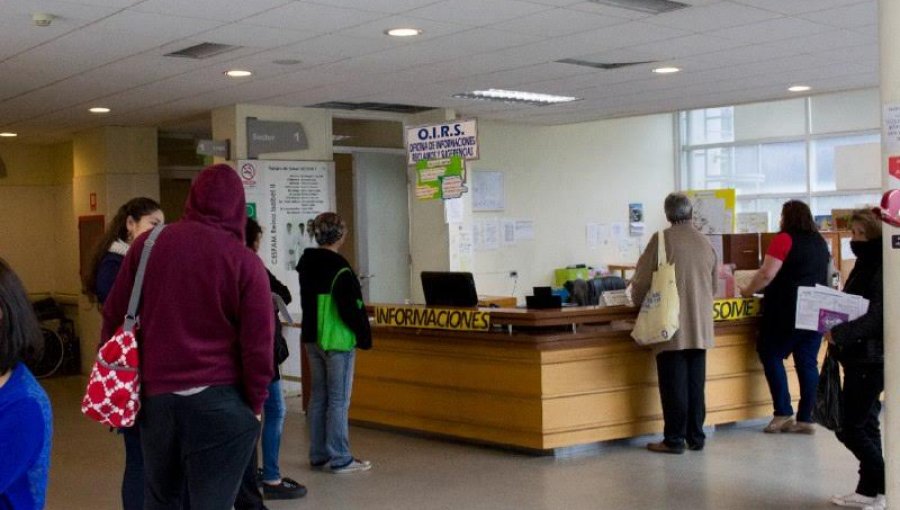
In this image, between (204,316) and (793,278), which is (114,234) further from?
(793,278)

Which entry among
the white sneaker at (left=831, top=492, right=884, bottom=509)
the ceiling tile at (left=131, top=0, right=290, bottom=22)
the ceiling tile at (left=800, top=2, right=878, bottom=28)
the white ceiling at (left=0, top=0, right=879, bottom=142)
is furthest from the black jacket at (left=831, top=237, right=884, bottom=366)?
the ceiling tile at (left=131, top=0, right=290, bottom=22)

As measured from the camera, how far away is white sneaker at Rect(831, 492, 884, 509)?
5.45 meters

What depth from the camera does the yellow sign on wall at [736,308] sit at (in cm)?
743

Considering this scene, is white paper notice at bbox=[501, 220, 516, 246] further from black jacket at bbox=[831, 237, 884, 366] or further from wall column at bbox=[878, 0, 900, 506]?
wall column at bbox=[878, 0, 900, 506]

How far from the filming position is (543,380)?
22.3 feet

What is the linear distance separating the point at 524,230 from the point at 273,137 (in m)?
3.45

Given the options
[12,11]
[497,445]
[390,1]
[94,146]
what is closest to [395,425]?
[497,445]

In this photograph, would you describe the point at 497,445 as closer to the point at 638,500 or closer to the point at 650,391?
the point at 650,391

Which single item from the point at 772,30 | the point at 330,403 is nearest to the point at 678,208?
the point at 772,30

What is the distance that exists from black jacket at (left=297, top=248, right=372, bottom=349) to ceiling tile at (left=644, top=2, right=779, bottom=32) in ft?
7.30

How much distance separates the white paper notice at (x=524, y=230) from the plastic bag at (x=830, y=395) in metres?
7.25

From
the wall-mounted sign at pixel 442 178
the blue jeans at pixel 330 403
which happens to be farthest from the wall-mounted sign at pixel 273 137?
the blue jeans at pixel 330 403

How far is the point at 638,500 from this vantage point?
229 inches

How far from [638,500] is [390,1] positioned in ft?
9.16
